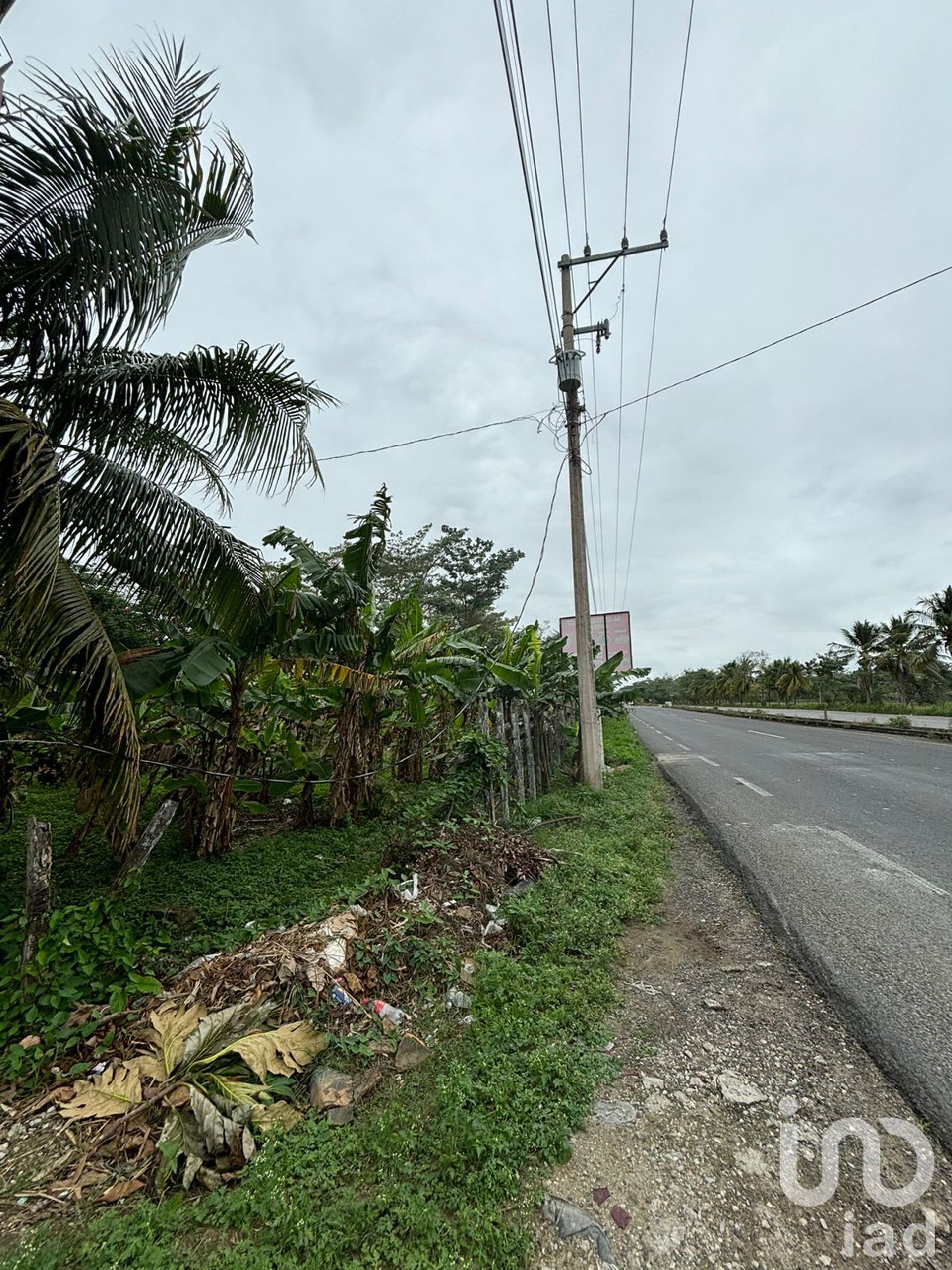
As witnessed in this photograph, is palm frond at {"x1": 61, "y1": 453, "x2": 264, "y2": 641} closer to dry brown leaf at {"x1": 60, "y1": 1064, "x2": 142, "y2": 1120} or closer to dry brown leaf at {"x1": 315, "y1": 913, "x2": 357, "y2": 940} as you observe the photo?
dry brown leaf at {"x1": 315, "y1": 913, "x2": 357, "y2": 940}

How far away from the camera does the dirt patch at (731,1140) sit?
1607mm

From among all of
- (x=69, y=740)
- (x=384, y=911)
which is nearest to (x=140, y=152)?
(x=69, y=740)

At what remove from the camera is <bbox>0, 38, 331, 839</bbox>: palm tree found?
2.83 m

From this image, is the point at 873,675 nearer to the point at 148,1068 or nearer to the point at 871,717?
the point at 871,717

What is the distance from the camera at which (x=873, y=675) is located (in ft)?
139

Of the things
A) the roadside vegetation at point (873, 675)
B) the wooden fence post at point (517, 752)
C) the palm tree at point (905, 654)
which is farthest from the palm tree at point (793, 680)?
the wooden fence post at point (517, 752)

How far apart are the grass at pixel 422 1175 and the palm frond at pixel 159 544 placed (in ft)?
10.1

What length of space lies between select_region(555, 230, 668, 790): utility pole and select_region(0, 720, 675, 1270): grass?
4957 mm

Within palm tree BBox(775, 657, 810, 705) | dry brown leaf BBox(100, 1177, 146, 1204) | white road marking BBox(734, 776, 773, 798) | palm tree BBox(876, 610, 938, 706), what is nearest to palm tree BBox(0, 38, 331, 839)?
dry brown leaf BBox(100, 1177, 146, 1204)

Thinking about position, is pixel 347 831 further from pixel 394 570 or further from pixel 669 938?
pixel 394 570

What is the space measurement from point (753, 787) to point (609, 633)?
4071 millimetres

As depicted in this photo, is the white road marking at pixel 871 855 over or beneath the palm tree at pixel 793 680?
beneath

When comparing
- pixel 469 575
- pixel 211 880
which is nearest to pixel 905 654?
pixel 469 575

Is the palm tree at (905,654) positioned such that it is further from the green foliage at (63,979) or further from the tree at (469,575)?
the green foliage at (63,979)
